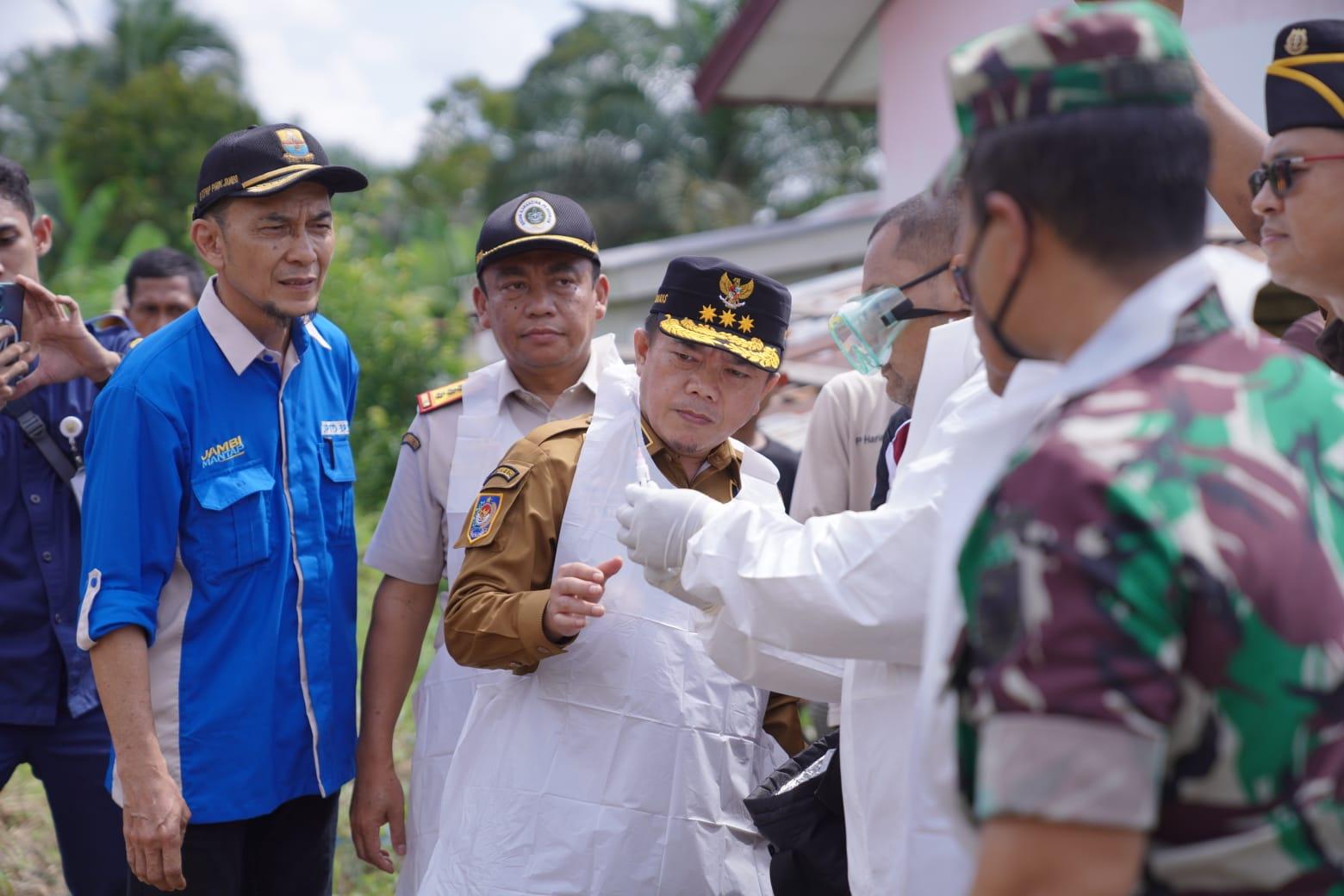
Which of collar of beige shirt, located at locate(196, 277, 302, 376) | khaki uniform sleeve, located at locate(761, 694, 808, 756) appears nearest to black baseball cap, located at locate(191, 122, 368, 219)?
collar of beige shirt, located at locate(196, 277, 302, 376)

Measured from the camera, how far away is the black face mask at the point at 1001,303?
1.30m

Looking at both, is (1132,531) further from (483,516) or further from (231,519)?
(231,519)

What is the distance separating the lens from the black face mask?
1299 mm

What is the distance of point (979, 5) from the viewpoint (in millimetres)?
8656

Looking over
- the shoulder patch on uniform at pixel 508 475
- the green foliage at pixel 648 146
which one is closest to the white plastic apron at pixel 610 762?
the shoulder patch on uniform at pixel 508 475

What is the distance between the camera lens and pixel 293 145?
9.87 feet

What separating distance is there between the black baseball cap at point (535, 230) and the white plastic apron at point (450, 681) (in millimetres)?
286

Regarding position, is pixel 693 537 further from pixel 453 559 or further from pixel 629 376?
pixel 453 559

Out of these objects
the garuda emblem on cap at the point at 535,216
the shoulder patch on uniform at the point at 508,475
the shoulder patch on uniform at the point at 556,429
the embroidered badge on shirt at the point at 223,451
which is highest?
the garuda emblem on cap at the point at 535,216

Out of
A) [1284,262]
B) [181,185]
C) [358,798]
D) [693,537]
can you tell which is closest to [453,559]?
[358,798]

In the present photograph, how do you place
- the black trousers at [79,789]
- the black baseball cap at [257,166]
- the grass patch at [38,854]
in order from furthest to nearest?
the grass patch at [38,854] < the black trousers at [79,789] < the black baseball cap at [257,166]

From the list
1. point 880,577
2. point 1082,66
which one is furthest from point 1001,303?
point 880,577

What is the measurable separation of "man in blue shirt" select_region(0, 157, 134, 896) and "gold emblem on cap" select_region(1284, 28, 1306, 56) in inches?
113

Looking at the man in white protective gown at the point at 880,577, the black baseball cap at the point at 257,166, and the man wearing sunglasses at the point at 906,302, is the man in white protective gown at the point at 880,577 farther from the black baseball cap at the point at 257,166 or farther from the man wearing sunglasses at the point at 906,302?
the black baseball cap at the point at 257,166
